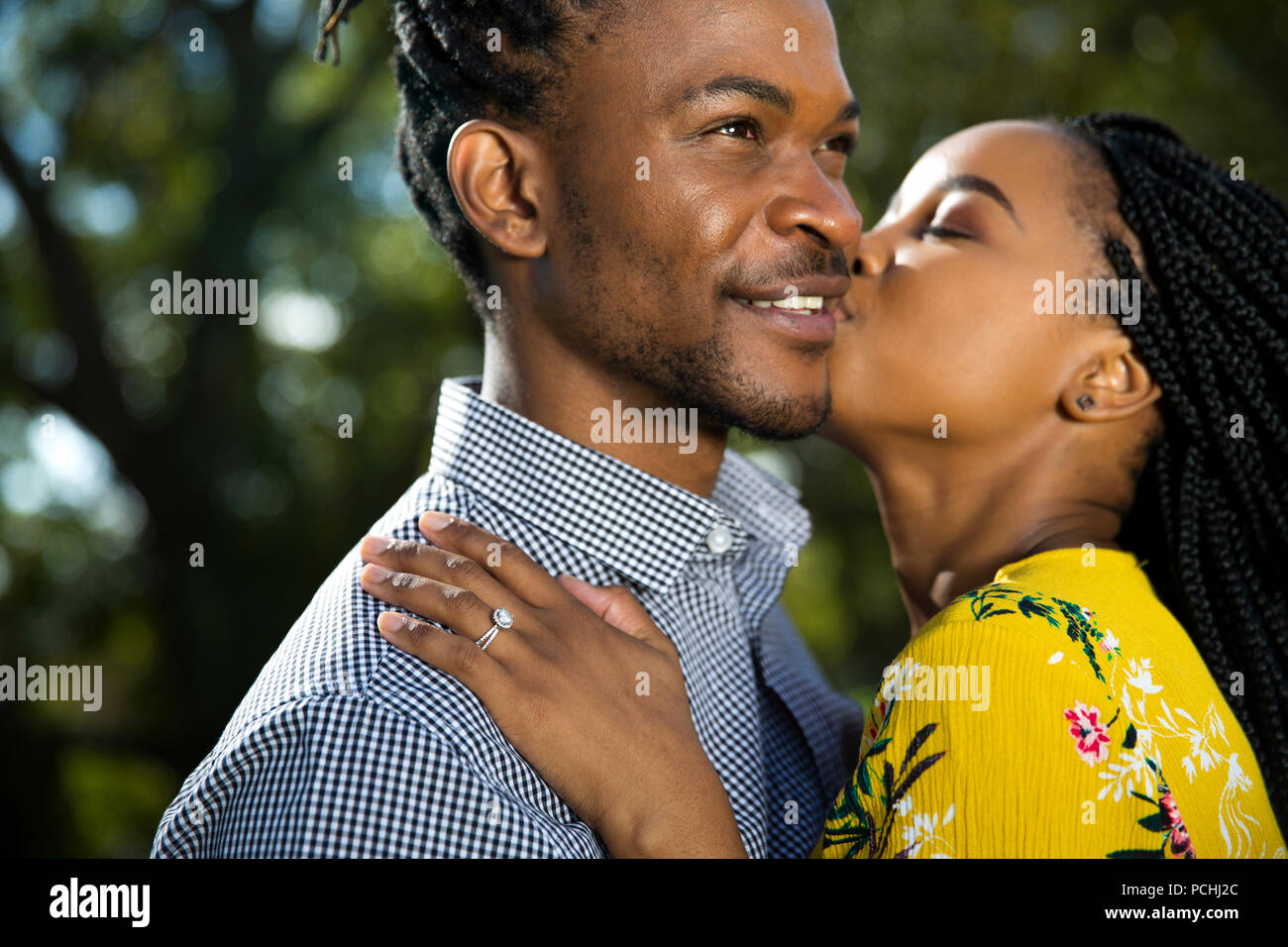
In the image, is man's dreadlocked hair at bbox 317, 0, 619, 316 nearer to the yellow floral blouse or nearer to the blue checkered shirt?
the blue checkered shirt

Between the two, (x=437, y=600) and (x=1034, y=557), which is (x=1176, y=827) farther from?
(x=437, y=600)

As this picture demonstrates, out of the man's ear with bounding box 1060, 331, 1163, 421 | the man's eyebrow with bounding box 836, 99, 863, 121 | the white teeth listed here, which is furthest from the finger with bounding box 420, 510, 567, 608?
the man's ear with bounding box 1060, 331, 1163, 421

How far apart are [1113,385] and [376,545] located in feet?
5.02

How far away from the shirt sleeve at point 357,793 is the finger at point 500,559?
0.34 meters

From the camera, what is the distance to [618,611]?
2.06 metres

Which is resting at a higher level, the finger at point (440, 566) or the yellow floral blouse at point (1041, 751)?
the finger at point (440, 566)

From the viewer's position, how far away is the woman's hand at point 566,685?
5.73 ft

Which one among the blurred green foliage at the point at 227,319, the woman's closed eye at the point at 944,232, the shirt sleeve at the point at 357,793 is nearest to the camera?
the shirt sleeve at the point at 357,793

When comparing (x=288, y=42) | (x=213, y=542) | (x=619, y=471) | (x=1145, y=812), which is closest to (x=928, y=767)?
(x=1145, y=812)

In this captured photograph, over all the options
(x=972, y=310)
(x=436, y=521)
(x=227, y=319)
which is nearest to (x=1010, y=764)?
(x=436, y=521)

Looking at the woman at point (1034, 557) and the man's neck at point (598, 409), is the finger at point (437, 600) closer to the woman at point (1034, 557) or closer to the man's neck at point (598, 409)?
the woman at point (1034, 557)

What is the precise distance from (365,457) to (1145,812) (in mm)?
9149

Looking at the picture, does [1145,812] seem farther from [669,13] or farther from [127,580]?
[127,580]

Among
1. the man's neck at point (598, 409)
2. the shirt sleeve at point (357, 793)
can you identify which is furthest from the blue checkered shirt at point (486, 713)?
the man's neck at point (598, 409)
